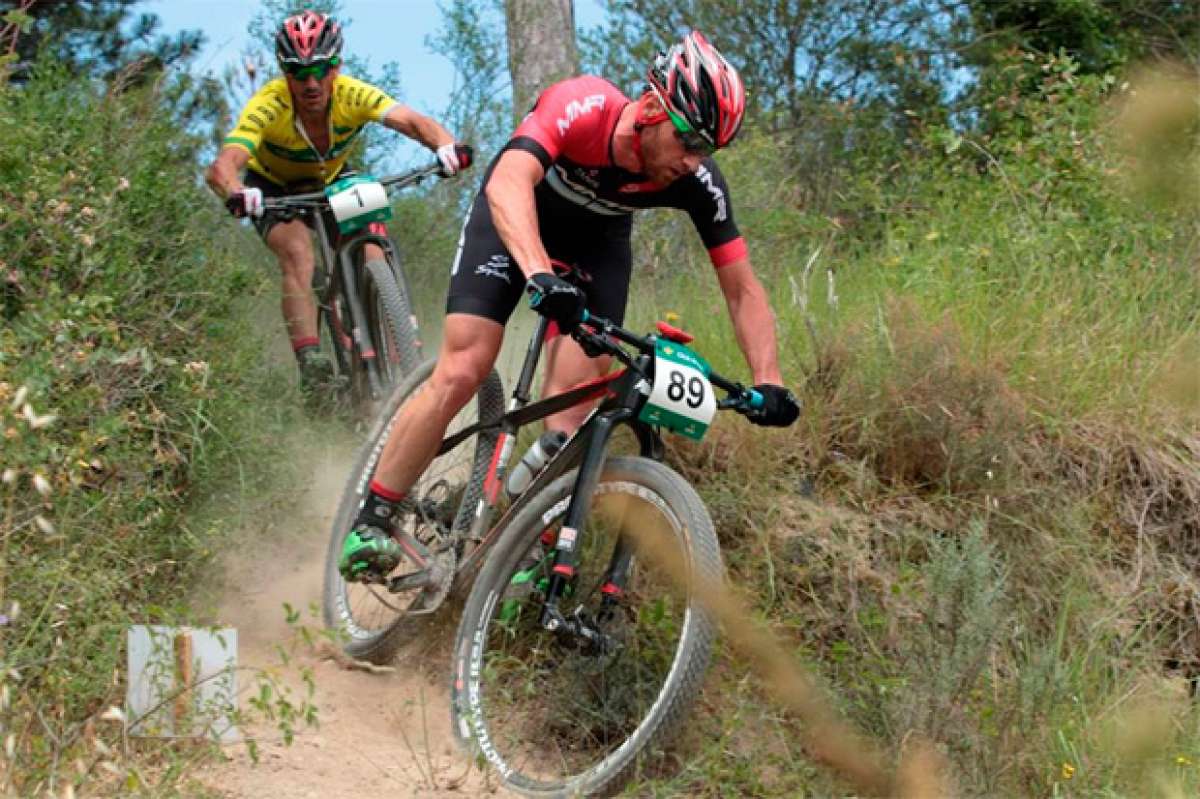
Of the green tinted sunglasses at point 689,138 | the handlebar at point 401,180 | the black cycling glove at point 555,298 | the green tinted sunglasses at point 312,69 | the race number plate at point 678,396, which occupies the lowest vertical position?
the race number plate at point 678,396

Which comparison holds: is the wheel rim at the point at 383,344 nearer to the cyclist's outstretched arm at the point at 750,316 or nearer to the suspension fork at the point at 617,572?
the cyclist's outstretched arm at the point at 750,316

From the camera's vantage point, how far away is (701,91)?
13.2 ft

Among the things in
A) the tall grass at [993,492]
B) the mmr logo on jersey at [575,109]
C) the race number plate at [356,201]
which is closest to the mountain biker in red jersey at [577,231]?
the mmr logo on jersey at [575,109]

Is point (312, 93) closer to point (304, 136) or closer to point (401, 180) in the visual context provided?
point (304, 136)

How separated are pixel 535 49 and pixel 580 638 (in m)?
6.27

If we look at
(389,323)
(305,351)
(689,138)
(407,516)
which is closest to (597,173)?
(689,138)

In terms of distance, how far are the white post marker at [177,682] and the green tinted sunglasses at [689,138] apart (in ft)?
6.16

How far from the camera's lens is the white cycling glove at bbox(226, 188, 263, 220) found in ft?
20.7

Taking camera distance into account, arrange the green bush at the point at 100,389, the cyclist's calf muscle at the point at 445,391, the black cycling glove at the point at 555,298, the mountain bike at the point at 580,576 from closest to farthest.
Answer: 1. the green bush at the point at 100,389
2. the black cycling glove at the point at 555,298
3. the mountain bike at the point at 580,576
4. the cyclist's calf muscle at the point at 445,391

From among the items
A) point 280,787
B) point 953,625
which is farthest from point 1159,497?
point 280,787

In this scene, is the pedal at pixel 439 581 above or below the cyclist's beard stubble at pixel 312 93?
below

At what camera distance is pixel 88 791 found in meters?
3.36

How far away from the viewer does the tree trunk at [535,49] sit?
9.66 m

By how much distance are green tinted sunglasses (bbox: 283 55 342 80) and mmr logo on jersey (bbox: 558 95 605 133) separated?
9.00 ft
